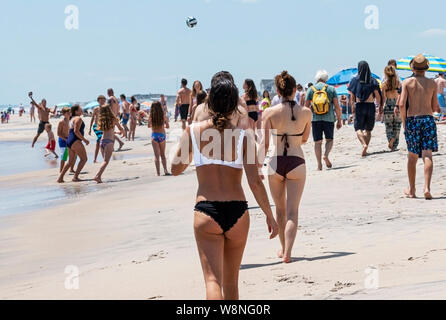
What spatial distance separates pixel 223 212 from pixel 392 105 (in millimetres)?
10512

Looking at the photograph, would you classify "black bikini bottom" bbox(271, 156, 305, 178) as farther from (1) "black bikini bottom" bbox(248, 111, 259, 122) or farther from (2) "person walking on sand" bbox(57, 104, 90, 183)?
(2) "person walking on sand" bbox(57, 104, 90, 183)

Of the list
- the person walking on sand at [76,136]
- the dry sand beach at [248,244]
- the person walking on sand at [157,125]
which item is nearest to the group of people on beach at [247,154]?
the dry sand beach at [248,244]

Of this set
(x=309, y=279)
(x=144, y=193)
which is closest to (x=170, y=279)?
(x=309, y=279)

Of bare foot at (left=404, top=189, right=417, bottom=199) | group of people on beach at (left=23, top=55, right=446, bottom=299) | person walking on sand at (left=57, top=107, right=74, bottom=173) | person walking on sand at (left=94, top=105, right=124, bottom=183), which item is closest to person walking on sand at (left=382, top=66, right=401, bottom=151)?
group of people on beach at (left=23, top=55, right=446, bottom=299)

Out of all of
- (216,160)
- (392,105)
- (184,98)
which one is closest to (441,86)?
(392,105)

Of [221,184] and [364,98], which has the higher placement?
[364,98]

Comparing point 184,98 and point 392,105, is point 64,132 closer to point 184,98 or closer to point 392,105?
point 184,98

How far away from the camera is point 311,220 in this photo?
8.59m

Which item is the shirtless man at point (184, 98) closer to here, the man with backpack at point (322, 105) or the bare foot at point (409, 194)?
the man with backpack at point (322, 105)

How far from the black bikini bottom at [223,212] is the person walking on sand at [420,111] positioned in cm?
539

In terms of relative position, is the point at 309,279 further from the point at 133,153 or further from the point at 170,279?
the point at 133,153

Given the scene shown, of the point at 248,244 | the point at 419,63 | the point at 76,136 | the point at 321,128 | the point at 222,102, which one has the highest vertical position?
the point at 419,63

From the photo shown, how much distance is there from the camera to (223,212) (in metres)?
4.38
